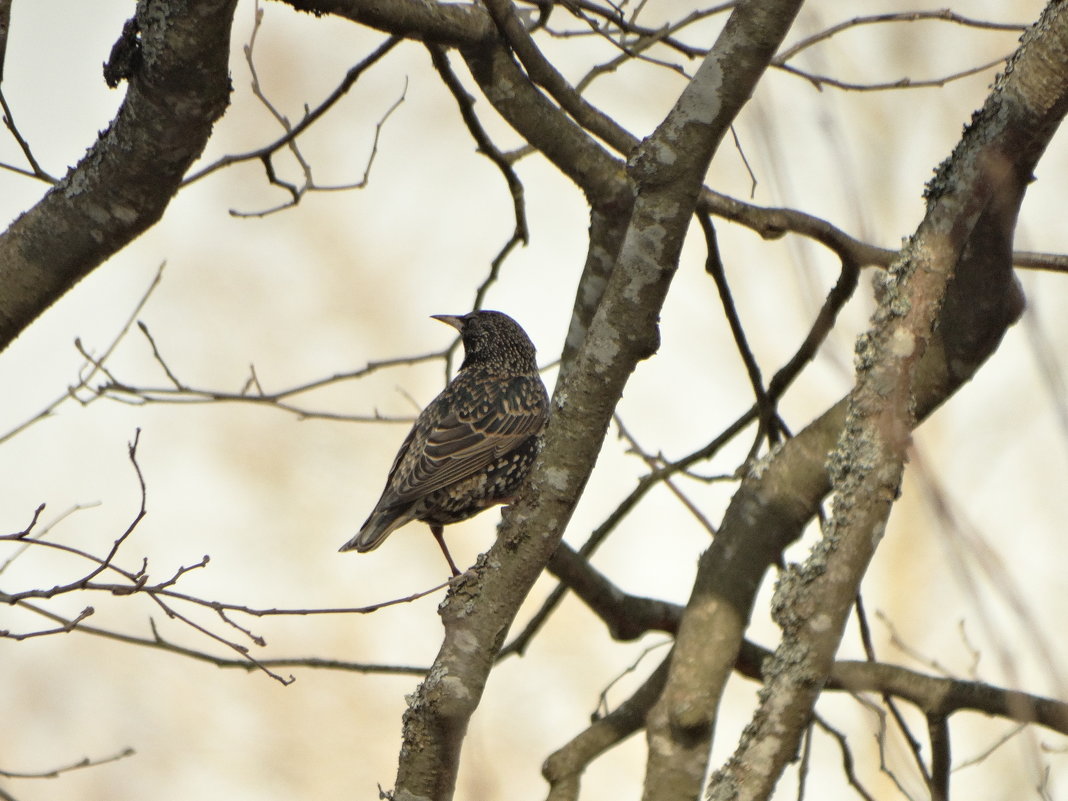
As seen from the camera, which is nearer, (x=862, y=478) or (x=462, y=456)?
(x=862, y=478)

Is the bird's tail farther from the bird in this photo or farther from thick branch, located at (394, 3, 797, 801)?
thick branch, located at (394, 3, 797, 801)

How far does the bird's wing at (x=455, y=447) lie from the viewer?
188 inches

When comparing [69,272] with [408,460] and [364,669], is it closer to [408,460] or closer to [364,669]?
[364,669]

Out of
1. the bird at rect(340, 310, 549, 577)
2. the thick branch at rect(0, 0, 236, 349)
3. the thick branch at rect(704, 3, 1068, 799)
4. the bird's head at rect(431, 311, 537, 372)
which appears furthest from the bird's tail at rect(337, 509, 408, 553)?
the thick branch at rect(704, 3, 1068, 799)

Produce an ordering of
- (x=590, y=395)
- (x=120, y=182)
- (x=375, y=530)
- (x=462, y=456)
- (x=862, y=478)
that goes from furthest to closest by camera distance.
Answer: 1. (x=462, y=456)
2. (x=375, y=530)
3. (x=120, y=182)
4. (x=590, y=395)
5. (x=862, y=478)

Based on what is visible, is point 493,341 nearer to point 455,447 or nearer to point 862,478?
point 455,447

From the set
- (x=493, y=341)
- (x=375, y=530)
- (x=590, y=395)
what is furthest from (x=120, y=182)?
(x=493, y=341)

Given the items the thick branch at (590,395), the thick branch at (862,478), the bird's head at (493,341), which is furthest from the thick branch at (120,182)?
the bird's head at (493,341)

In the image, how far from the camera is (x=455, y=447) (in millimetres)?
4934

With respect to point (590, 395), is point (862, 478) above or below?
below

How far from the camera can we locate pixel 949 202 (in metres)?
2.07

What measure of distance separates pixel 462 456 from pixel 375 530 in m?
0.46

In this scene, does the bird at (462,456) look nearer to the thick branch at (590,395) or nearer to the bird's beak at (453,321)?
the bird's beak at (453,321)

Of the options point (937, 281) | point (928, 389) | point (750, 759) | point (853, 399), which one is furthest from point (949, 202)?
point (928, 389)
